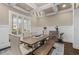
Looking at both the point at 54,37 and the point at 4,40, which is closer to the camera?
the point at 4,40

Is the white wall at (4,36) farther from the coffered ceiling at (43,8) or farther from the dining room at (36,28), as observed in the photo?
the coffered ceiling at (43,8)

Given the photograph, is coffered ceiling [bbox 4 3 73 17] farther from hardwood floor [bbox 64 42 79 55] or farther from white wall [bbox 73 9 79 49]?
hardwood floor [bbox 64 42 79 55]

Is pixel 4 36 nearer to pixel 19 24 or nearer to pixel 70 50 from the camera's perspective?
pixel 19 24

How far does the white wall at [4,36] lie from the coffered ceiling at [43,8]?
1.36ft

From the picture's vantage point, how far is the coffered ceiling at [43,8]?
1.45 meters

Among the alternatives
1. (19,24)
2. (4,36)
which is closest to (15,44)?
(4,36)

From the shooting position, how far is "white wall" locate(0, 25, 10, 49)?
136 cm

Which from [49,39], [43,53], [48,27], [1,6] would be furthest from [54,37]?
[1,6]

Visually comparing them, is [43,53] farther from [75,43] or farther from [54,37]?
[75,43]

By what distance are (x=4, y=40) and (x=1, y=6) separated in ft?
1.87

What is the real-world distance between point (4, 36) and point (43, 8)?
0.84 meters

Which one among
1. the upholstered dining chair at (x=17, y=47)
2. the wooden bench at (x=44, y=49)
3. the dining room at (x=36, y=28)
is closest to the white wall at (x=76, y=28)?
the dining room at (x=36, y=28)
